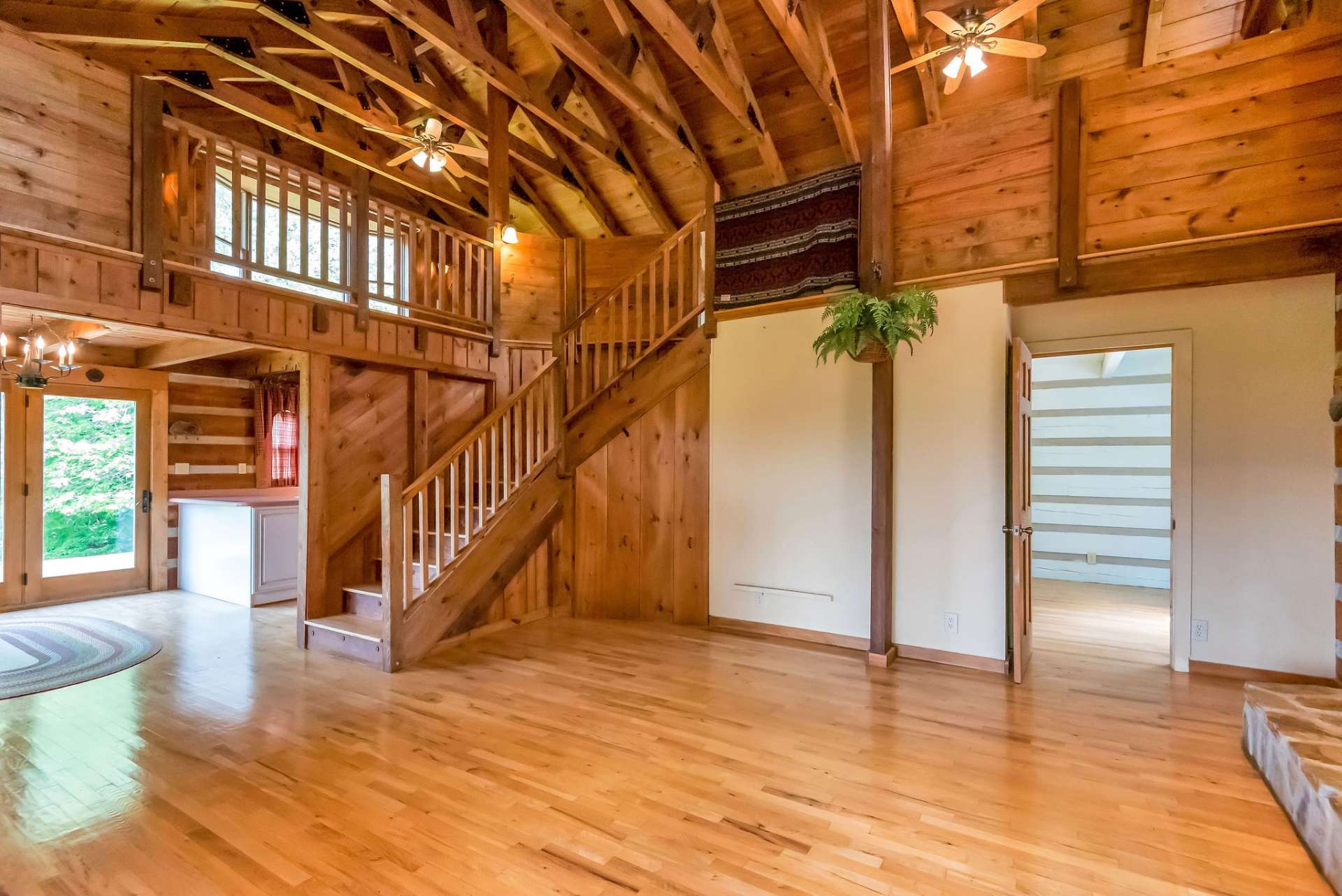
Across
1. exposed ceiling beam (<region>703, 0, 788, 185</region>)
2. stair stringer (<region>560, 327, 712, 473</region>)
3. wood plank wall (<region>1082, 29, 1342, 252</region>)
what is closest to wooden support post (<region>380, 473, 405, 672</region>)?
stair stringer (<region>560, 327, 712, 473</region>)

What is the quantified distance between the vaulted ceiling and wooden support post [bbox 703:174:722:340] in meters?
0.78

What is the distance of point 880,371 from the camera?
4.09 meters

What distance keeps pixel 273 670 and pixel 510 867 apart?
2.79m

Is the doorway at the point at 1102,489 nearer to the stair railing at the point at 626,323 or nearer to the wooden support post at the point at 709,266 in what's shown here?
the wooden support post at the point at 709,266

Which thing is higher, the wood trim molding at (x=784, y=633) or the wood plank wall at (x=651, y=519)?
the wood plank wall at (x=651, y=519)

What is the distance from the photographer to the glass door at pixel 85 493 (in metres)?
5.55

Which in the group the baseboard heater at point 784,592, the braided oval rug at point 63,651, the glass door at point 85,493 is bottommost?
the braided oval rug at point 63,651

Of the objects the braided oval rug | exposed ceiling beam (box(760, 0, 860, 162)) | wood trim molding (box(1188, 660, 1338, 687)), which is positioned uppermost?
exposed ceiling beam (box(760, 0, 860, 162))

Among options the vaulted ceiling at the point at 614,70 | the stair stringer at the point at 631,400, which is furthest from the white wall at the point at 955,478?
the vaulted ceiling at the point at 614,70

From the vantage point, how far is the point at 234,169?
407 cm

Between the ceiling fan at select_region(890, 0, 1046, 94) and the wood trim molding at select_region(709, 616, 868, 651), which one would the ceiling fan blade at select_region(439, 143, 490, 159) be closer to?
the ceiling fan at select_region(890, 0, 1046, 94)

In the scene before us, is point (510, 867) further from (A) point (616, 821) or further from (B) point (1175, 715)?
(B) point (1175, 715)

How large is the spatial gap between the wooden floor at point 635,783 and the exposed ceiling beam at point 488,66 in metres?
4.12

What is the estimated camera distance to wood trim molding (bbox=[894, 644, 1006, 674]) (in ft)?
12.7
